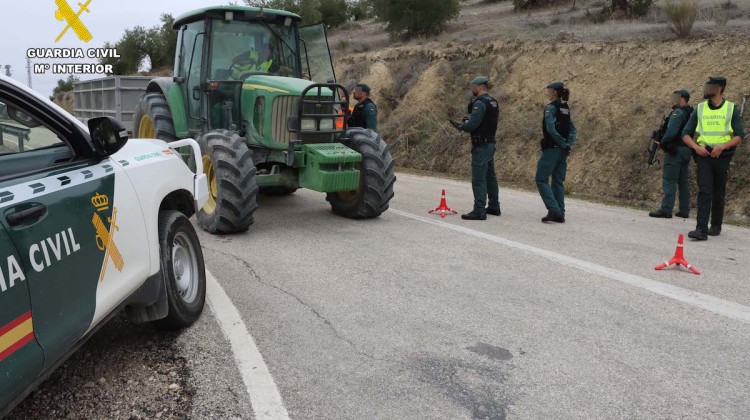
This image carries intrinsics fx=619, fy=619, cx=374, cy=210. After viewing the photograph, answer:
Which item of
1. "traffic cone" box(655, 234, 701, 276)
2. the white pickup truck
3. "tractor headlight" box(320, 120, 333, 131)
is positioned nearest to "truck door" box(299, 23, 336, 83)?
"tractor headlight" box(320, 120, 333, 131)

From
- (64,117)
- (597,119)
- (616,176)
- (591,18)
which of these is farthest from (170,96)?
(591,18)

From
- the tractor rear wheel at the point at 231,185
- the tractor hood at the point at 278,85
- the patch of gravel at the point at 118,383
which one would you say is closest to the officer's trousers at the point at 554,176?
the tractor hood at the point at 278,85

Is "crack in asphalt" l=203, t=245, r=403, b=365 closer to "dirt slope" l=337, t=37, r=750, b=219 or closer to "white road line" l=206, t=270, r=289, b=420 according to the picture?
"white road line" l=206, t=270, r=289, b=420

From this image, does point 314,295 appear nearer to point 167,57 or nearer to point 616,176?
point 616,176

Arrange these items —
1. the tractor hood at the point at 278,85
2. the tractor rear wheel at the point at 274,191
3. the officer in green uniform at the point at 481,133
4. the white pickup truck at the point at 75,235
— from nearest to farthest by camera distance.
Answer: the white pickup truck at the point at 75,235 < the tractor hood at the point at 278,85 < the officer in green uniform at the point at 481,133 < the tractor rear wheel at the point at 274,191

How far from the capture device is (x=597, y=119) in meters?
15.0

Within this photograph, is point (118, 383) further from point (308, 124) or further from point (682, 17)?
point (682, 17)

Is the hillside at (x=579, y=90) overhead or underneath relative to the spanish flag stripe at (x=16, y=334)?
overhead

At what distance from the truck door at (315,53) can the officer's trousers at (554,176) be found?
11.0 ft

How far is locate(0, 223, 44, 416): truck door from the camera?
2352mm

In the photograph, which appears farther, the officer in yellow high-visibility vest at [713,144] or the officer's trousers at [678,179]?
the officer's trousers at [678,179]

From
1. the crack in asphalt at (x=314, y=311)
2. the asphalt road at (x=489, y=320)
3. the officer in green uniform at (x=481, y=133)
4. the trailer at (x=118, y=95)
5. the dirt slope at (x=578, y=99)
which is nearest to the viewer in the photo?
the asphalt road at (x=489, y=320)

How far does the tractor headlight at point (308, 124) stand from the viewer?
316 inches

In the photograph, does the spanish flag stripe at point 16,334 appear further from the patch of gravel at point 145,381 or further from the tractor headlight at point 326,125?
the tractor headlight at point 326,125
